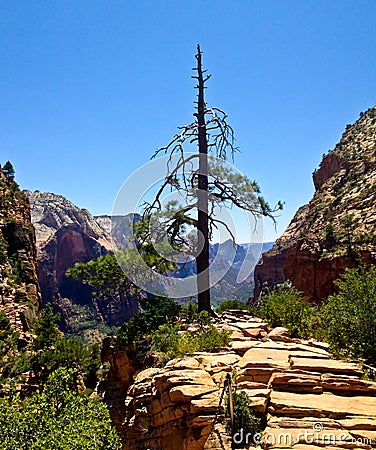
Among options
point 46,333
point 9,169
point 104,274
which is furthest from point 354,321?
point 9,169

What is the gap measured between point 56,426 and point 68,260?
3732 inches

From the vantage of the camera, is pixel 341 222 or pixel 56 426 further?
pixel 341 222

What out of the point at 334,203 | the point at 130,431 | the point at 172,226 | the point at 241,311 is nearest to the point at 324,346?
the point at 130,431

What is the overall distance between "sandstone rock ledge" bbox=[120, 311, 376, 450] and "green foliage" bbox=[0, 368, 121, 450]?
60 cm

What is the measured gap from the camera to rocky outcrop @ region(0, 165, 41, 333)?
2703 centimetres

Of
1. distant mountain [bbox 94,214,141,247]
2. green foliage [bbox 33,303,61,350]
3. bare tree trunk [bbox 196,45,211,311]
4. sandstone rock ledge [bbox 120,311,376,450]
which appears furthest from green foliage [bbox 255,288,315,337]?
green foliage [bbox 33,303,61,350]

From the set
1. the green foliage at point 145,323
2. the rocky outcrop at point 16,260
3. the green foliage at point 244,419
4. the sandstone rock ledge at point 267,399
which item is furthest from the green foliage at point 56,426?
the rocky outcrop at point 16,260

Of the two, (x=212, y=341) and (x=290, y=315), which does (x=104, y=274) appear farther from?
(x=290, y=315)

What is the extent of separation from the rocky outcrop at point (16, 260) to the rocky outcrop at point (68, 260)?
47790mm

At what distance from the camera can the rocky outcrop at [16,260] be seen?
2703 centimetres

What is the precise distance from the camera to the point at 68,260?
96750 mm

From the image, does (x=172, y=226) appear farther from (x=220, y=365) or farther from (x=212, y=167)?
(x=220, y=365)

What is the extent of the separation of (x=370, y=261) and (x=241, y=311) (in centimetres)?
1329

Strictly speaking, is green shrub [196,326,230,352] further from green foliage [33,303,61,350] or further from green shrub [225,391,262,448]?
green foliage [33,303,61,350]
